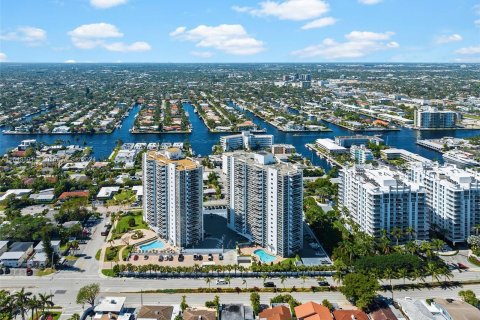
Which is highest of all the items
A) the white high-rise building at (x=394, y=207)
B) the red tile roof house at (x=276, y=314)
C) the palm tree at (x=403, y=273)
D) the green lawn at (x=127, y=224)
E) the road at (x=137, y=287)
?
the white high-rise building at (x=394, y=207)

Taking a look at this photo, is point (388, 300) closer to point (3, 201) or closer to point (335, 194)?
point (335, 194)

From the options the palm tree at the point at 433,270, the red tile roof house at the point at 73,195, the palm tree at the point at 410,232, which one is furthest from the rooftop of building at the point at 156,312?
the red tile roof house at the point at 73,195

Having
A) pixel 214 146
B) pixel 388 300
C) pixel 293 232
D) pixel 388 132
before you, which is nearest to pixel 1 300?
pixel 293 232

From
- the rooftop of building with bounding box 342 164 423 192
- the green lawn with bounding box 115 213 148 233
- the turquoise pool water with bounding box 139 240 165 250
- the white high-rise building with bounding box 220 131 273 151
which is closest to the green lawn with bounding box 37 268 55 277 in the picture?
the turquoise pool water with bounding box 139 240 165 250

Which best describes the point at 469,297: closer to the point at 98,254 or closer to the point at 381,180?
the point at 381,180

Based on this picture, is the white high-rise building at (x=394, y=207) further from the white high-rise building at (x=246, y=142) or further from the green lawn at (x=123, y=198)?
the white high-rise building at (x=246, y=142)

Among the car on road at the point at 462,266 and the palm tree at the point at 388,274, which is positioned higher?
the palm tree at the point at 388,274
